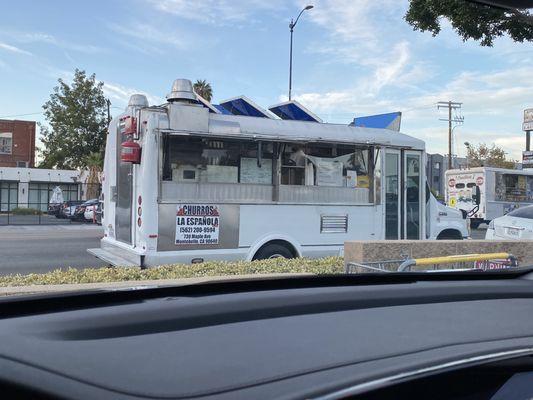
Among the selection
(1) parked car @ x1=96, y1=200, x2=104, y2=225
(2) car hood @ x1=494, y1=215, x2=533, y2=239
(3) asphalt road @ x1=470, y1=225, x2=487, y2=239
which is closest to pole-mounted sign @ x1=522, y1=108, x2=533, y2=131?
(3) asphalt road @ x1=470, y1=225, x2=487, y2=239

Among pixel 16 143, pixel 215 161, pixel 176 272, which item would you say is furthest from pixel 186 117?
pixel 16 143

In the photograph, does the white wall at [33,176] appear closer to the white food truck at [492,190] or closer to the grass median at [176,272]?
the white food truck at [492,190]

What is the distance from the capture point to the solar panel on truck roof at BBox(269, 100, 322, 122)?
9.83 metres

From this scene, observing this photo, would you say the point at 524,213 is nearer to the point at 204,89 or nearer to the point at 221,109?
the point at 221,109

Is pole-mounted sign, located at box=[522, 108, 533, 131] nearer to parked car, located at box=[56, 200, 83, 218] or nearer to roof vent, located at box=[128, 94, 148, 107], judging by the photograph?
parked car, located at box=[56, 200, 83, 218]

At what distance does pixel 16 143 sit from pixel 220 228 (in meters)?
54.2

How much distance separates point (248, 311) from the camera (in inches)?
73.4

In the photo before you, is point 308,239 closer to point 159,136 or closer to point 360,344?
point 159,136

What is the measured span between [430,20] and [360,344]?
449 inches

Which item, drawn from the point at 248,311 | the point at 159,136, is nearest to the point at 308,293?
the point at 248,311

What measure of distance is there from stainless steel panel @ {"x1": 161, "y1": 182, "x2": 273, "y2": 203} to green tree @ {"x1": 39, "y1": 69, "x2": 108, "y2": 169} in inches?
1595

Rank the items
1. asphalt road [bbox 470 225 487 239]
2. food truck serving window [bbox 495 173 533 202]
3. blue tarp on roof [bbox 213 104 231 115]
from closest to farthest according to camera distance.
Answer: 1. blue tarp on roof [bbox 213 104 231 115]
2. asphalt road [bbox 470 225 487 239]
3. food truck serving window [bbox 495 173 533 202]

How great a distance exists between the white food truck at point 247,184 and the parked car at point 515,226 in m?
2.98

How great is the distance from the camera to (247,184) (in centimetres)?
874
